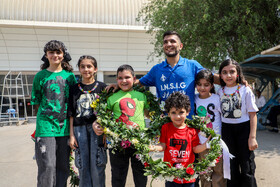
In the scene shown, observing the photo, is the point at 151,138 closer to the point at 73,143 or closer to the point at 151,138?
the point at 151,138

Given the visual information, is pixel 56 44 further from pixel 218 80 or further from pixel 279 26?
pixel 279 26

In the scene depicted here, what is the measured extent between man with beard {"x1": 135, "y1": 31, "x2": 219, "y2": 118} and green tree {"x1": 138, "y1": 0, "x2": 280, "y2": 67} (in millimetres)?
6169

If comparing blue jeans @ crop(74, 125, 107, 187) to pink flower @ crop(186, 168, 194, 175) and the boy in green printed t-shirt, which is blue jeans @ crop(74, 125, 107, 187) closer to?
the boy in green printed t-shirt

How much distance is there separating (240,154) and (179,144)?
1044mm

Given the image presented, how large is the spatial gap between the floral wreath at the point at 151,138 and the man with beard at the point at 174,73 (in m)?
0.25

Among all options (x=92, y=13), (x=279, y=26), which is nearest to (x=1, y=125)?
(x=92, y=13)

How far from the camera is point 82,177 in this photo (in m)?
2.96

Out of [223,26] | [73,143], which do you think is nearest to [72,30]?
[223,26]

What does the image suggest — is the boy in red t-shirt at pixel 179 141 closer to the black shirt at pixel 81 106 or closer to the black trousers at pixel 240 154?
the black trousers at pixel 240 154

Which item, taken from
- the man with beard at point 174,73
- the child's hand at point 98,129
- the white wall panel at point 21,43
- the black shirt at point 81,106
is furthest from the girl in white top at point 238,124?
the white wall panel at point 21,43

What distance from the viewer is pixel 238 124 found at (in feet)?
9.87

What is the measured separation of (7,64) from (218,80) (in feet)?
59.6

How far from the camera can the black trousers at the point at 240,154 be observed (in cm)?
296

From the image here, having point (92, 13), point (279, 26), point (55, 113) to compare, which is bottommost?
point (55, 113)
